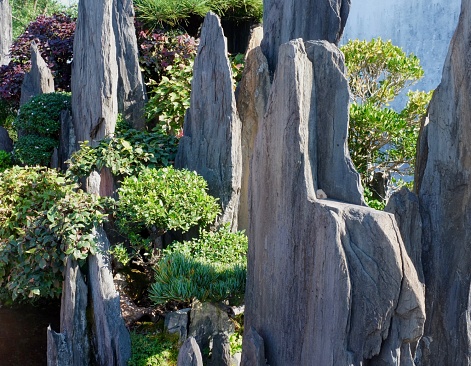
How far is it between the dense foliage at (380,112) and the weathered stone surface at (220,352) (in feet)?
13.1

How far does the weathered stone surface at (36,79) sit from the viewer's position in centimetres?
1116

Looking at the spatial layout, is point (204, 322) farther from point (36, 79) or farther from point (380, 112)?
point (36, 79)

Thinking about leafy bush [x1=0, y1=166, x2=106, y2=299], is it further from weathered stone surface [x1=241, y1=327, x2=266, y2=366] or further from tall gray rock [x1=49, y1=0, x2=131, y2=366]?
weathered stone surface [x1=241, y1=327, x2=266, y2=366]

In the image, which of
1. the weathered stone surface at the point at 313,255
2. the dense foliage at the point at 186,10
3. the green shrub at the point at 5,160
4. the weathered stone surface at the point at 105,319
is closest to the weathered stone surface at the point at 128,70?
the dense foliage at the point at 186,10

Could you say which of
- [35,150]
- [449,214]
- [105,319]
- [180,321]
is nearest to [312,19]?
[449,214]

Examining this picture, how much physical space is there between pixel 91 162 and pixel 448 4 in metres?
8.87

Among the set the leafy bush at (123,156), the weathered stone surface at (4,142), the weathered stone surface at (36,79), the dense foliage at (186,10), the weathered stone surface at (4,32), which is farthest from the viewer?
the weathered stone surface at (4,32)

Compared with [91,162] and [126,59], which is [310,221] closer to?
[91,162]

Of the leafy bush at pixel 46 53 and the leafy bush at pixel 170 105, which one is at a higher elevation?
the leafy bush at pixel 46 53

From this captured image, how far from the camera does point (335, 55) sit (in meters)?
5.08

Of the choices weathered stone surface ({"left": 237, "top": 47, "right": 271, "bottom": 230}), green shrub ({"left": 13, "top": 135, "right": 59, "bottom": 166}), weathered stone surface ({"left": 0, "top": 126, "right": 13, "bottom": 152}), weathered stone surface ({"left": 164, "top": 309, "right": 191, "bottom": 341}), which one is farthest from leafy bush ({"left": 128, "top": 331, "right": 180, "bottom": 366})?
weathered stone surface ({"left": 0, "top": 126, "right": 13, "bottom": 152})

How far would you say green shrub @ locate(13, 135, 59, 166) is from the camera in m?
10.0

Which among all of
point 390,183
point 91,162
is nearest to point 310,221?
point 91,162

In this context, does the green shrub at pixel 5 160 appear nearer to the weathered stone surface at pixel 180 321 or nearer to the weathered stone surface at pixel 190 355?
the weathered stone surface at pixel 180 321
